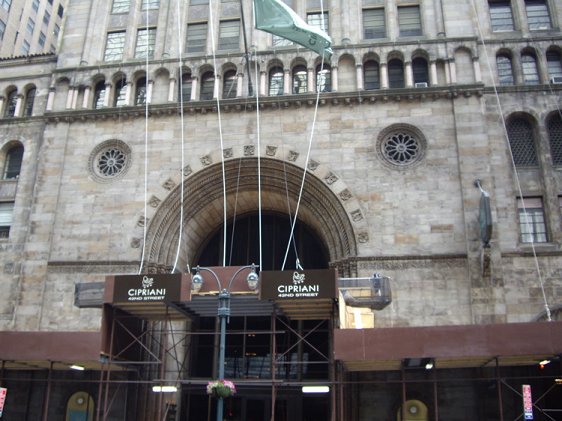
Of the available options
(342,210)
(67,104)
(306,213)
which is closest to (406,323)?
(342,210)

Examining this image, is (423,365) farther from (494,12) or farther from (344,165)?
(494,12)

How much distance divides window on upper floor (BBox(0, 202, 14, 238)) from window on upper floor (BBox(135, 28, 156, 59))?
29.4 ft

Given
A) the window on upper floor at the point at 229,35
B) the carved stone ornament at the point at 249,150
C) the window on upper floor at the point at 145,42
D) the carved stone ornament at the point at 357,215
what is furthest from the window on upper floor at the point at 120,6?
the carved stone ornament at the point at 357,215

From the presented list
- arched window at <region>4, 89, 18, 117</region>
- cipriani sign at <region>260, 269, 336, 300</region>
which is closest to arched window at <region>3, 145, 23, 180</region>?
arched window at <region>4, 89, 18, 117</region>

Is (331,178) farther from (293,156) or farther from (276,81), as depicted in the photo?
(276,81)

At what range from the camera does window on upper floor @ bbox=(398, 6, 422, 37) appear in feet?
88.9

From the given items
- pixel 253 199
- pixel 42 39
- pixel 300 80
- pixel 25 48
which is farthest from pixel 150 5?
pixel 42 39

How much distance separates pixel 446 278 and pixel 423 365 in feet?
10.8

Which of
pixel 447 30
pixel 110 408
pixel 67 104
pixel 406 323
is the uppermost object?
pixel 447 30

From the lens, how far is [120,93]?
91.6 ft

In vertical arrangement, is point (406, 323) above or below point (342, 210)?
below

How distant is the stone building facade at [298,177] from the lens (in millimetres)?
22188

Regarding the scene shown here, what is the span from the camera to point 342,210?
947 inches

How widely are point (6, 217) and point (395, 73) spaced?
59.6ft
